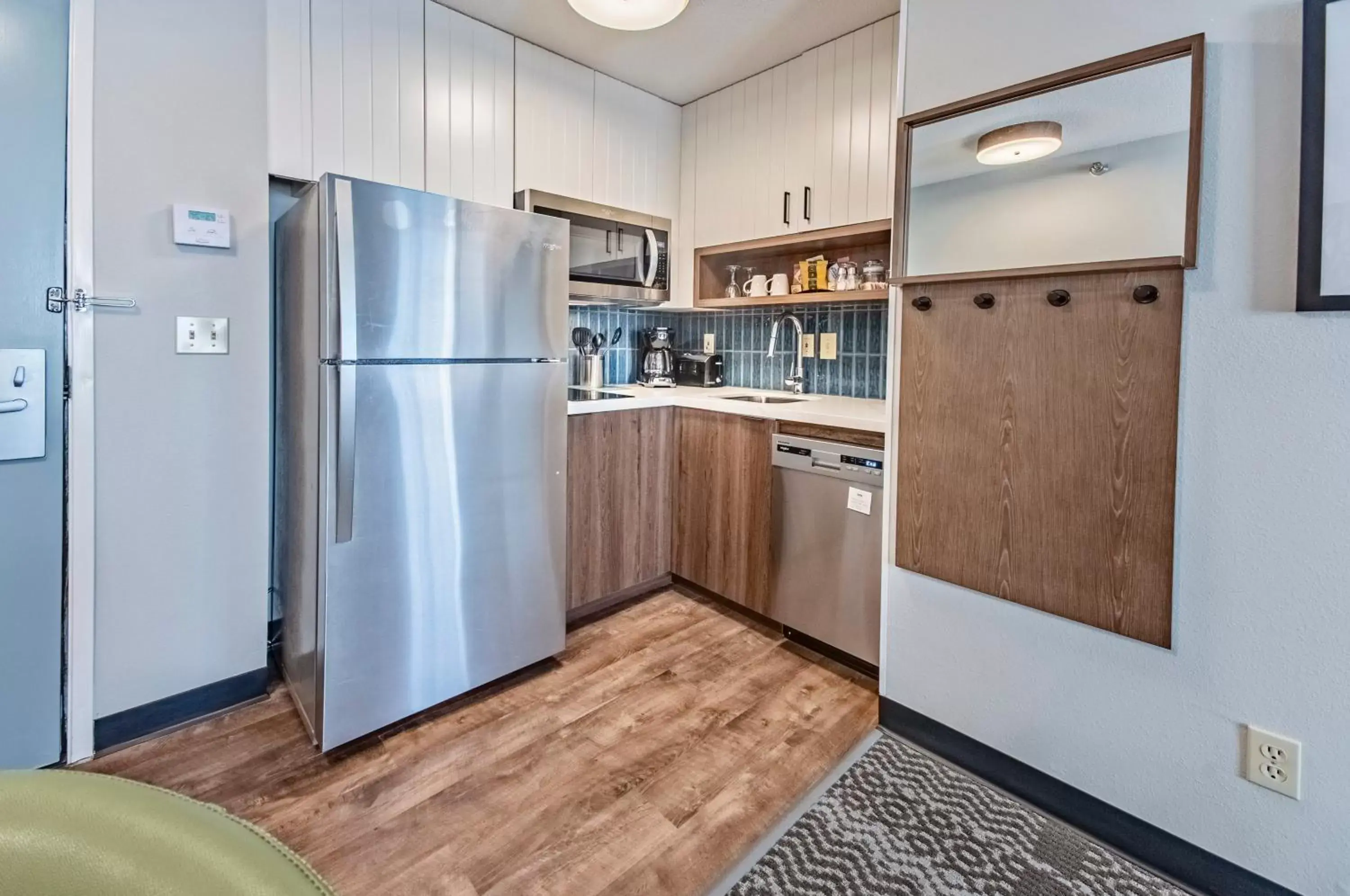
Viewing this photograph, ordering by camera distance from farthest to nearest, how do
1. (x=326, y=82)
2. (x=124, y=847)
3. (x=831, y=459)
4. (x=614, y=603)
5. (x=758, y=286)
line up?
1. (x=758, y=286)
2. (x=614, y=603)
3. (x=831, y=459)
4. (x=326, y=82)
5. (x=124, y=847)

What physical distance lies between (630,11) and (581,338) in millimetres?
1561

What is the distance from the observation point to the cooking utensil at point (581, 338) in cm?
321

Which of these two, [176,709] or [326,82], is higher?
[326,82]

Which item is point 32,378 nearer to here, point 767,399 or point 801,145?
point 767,399

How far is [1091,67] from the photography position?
1463 millimetres

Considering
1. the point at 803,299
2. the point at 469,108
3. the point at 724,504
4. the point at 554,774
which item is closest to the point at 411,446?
the point at 554,774

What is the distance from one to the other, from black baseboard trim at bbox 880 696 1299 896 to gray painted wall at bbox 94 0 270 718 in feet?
6.78

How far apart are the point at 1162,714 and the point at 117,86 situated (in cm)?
301

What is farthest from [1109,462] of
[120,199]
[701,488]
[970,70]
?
[120,199]

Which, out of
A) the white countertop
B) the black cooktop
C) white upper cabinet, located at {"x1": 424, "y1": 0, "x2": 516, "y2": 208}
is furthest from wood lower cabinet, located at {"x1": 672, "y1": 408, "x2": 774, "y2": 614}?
white upper cabinet, located at {"x1": 424, "y1": 0, "x2": 516, "y2": 208}

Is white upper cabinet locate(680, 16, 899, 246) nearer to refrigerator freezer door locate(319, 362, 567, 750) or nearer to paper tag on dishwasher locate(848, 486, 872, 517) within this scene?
paper tag on dishwasher locate(848, 486, 872, 517)

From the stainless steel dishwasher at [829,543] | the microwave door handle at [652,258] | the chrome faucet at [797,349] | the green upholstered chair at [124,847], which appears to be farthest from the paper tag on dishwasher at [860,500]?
the green upholstered chair at [124,847]

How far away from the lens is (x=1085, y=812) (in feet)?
5.12

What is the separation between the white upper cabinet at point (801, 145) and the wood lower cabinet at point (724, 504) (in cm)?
91
